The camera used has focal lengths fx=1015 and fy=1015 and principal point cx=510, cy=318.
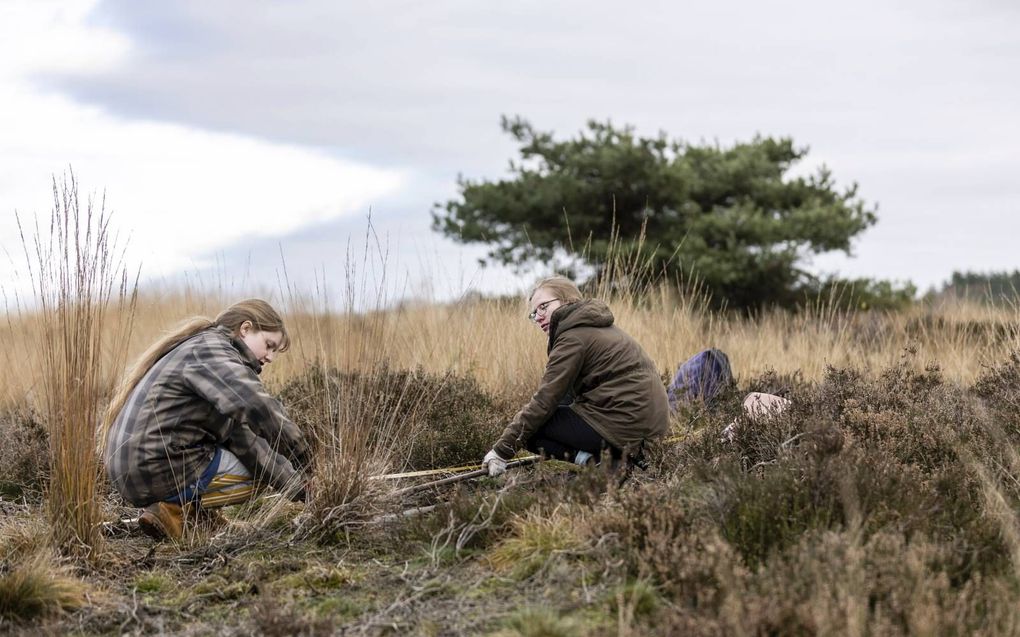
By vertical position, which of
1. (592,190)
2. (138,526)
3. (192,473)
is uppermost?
(592,190)

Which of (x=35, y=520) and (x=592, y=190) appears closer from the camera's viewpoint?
(x=35, y=520)

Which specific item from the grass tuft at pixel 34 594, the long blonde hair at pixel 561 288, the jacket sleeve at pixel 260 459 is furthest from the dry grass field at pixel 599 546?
the long blonde hair at pixel 561 288

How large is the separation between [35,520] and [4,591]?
729mm

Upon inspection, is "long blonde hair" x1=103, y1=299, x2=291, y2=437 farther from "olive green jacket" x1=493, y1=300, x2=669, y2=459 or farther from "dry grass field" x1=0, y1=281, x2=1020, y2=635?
"olive green jacket" x1=493, y1=300, x2=669, y2=459

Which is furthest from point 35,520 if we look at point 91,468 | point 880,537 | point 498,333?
point 498,333

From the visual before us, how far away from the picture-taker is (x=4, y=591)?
3.79 m

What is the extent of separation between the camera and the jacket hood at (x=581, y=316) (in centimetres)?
555

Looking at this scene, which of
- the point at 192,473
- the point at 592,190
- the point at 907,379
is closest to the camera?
the point at 192,473

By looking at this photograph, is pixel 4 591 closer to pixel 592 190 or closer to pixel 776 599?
pixel 776 599

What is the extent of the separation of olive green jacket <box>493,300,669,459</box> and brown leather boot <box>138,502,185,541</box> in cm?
172

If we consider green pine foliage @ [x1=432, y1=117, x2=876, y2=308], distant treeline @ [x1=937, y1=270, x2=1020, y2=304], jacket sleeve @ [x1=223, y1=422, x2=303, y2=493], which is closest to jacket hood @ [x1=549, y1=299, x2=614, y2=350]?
jacket sleeve @ [x1=223, y1=422, x2=303, y2=493]

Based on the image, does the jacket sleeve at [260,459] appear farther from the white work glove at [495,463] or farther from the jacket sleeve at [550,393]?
the jacket sleeve at [550,393]

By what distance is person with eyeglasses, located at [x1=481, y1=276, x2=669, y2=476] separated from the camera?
217 inches

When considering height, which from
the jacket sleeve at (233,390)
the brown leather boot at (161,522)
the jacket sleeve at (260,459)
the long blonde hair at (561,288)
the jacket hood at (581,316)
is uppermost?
the long blonde hair at (561,288)
